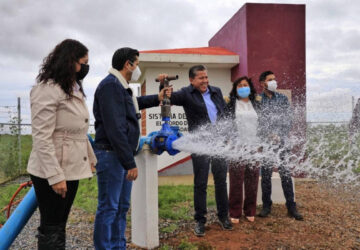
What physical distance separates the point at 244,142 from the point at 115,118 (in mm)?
2163

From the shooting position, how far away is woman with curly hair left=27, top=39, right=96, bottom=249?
7.07 ft

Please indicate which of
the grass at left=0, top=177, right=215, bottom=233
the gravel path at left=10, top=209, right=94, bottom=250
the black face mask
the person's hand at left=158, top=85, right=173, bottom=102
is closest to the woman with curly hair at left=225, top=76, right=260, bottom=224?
the grass at left=0, top=177, right=215, bottom=233

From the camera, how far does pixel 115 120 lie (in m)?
2.70

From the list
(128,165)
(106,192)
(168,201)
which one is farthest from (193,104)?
(168,201)

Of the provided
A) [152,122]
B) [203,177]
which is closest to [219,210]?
[203,177]

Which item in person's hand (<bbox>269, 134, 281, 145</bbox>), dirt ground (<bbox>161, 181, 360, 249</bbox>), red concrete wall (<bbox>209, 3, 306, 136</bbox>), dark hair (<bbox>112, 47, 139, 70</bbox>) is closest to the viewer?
dark hair (<bbox>112, 47, 139, 70</bbox>)

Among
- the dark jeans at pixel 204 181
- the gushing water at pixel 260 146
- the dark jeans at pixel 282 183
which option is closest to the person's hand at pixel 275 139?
the gushing water at pixel 260 146

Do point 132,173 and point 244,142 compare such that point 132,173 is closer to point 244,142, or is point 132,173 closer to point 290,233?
point 244,142

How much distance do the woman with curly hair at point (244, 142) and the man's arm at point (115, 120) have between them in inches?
74.1

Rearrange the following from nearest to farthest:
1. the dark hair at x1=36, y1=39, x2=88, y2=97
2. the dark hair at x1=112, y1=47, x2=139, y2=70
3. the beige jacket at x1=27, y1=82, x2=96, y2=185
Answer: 1. the beige jacket at x1=27, y1=82, x2=96, y2=185
2. the dark hair at x1=36, y1=39, x2=88, y2=97
3. the dark hair at x1=112, y1=47, x2=139, y2=70

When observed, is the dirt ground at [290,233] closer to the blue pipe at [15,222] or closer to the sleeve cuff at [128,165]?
the sleeve cuff at [128,165]

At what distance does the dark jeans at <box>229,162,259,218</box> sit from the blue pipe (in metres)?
2.62

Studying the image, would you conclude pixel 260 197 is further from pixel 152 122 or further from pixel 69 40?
pixel 69 40

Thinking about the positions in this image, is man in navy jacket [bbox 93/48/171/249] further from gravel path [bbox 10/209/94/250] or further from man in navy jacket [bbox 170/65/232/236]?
gravel path [bbox 10/209/94/250]
